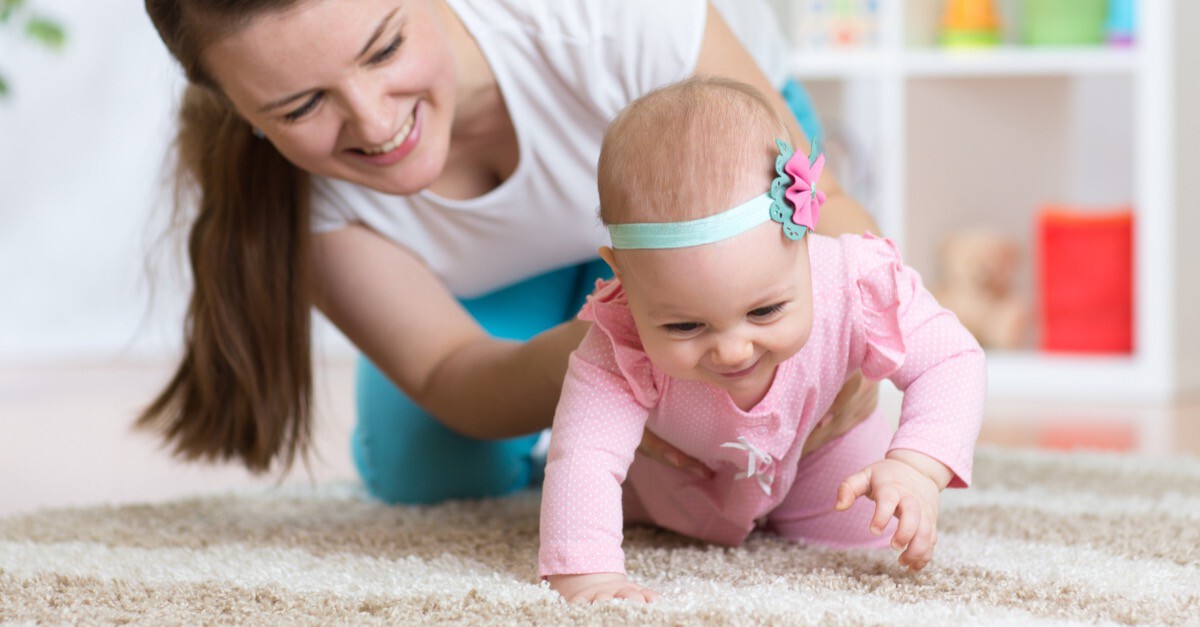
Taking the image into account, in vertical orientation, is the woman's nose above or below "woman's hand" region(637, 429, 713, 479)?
above

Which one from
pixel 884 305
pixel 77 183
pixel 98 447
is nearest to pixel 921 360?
pixel 884 305

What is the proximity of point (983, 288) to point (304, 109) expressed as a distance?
5.69 ft

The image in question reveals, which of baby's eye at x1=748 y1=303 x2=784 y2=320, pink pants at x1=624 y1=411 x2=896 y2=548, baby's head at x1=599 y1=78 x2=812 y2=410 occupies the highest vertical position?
baby's head at x1=599 y1=78 x2=812 y2=410

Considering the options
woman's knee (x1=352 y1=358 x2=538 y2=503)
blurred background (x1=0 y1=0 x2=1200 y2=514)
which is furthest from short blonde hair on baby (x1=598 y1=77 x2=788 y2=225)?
blurred background (x1=0 y1=0 x2=1200 y2=514)

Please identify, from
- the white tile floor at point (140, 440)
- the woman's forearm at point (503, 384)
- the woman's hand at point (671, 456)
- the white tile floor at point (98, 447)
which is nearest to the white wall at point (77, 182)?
the white tile floor at point (98, 447)

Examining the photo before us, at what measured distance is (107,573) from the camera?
1.03 meters

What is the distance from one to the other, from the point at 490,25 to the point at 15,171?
7.30 feet

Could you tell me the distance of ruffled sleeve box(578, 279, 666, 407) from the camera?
0.94m

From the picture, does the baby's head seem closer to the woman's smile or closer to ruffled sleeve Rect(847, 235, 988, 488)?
ruffled sleeve Rect(847, 235, 988, 488)

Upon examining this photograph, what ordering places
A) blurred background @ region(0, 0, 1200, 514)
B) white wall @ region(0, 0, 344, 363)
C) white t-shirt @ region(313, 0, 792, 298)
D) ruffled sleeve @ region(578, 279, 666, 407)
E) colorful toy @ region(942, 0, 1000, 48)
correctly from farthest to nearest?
1. white wall @ region(0, 0, 344, 363)
2. colorful toy @ region(942, 0, 1000, 48)
3. blurred background @ region(0, 0, 1200, 514)
4. white t-shirt @ region(313, 0, 792, 298)
5. ruffled sleeve @ region(578, 279, 666, 407)

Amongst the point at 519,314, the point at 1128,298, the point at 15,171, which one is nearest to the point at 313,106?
the point at 519,314

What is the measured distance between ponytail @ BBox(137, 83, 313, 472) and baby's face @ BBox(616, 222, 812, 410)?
52 cm

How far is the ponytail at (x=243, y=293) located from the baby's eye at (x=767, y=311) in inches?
23.0

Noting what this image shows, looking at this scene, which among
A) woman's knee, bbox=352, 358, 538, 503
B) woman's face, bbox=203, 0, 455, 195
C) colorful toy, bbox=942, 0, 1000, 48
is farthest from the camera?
colorful toy, bbox=942, 0, 1000, 48
